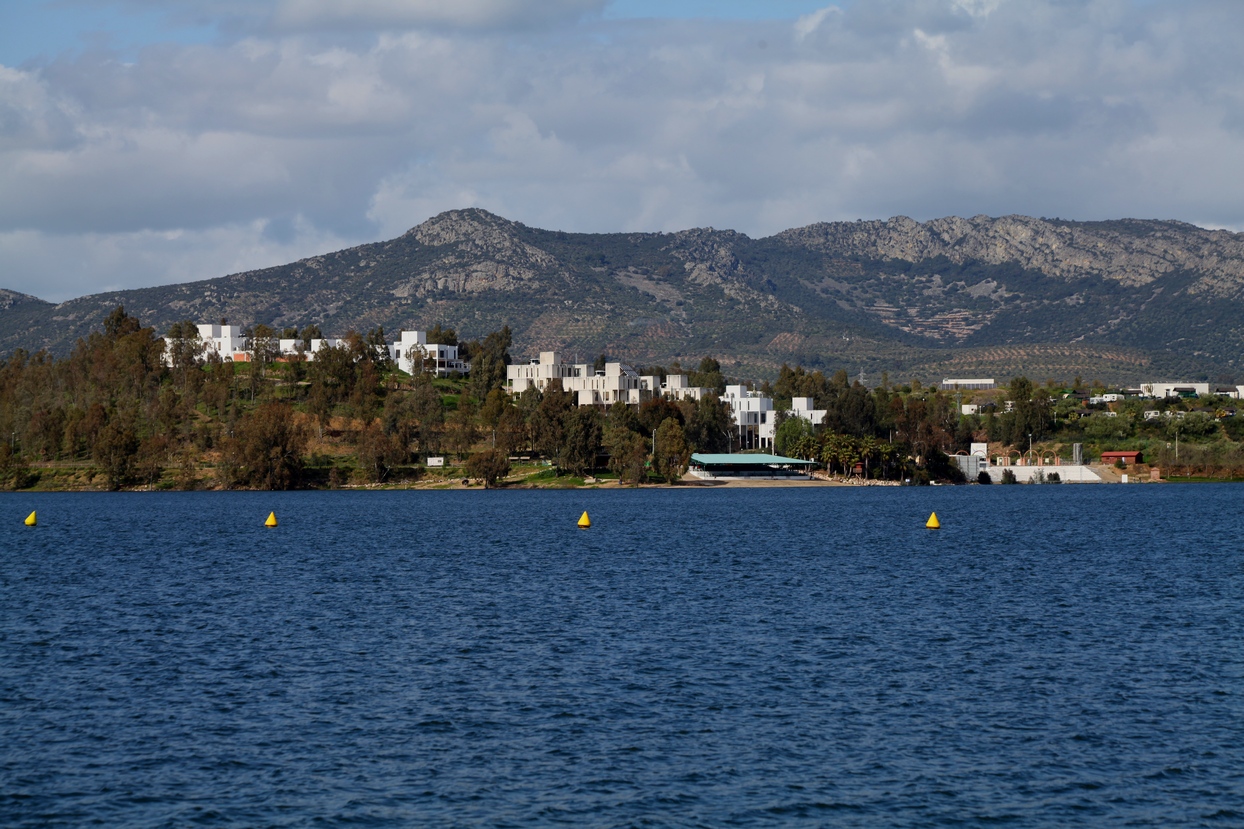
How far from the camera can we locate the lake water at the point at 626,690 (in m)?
25.9

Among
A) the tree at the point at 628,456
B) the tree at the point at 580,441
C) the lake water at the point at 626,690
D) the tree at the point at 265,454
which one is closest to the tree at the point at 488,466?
the tree at the point at 580,441

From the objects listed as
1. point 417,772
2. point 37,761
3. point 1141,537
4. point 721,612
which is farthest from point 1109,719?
point 1141,537

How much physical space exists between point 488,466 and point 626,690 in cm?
15380

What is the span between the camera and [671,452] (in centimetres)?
19238

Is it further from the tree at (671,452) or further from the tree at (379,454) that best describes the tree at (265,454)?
the tree at (671,452)

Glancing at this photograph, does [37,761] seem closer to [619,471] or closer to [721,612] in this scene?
[721,612]

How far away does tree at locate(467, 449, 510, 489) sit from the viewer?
188375 millimetres

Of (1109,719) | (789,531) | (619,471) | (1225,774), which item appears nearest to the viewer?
(1225,774)

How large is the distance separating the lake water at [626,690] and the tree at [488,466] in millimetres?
106623

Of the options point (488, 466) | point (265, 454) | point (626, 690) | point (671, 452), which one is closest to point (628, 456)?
point (671, 452)

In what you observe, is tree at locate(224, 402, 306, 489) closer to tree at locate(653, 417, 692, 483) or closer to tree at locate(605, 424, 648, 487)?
tree at locate(605, 424, 648, 487)

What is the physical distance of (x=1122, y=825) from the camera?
947 inches

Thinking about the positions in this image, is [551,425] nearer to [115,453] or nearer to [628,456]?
[628,456]

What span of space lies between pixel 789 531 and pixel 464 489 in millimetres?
103632
